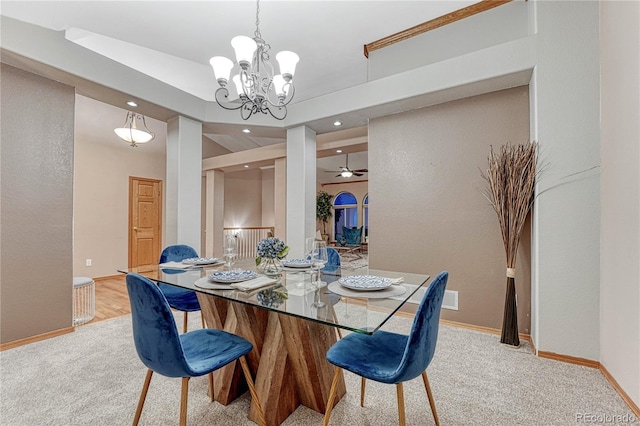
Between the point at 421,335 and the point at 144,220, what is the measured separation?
21.1 ft

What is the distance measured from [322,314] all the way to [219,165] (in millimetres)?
6309

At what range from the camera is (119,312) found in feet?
11.6

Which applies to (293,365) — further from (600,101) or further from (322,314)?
(600,101)

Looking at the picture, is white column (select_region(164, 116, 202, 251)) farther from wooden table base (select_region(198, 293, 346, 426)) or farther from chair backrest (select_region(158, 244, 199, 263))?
wooden table base (select_region(198, 293, 346, 426))

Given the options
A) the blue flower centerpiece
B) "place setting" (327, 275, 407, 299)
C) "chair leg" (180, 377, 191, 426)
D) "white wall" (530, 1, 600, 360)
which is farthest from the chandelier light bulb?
"white wall" (530, 1, 600, 360)

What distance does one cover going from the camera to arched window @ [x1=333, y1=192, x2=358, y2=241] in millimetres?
11266

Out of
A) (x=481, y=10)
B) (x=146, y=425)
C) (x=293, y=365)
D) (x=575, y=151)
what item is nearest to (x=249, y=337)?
(x=293, y=365)

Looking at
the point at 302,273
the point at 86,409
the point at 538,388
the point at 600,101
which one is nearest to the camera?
the point at 86,409

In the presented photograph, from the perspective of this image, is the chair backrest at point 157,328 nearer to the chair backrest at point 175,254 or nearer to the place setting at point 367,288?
the place setting at point 367,288

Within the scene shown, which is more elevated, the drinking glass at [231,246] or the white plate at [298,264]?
the drinking glass at [231,246]

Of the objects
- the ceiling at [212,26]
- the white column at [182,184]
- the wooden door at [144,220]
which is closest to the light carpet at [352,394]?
the white column at [182,184]

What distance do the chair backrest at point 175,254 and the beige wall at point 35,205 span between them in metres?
1.14

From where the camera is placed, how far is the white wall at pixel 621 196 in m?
1.72

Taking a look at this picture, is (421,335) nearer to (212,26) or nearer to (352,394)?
(352,394)
